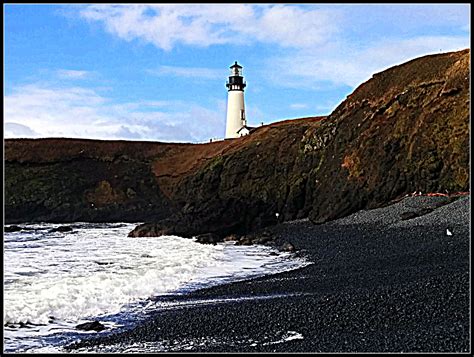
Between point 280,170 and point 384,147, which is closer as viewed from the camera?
point 384,147

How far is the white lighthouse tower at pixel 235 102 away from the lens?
174 feet

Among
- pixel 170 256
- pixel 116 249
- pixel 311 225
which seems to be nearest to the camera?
pixel 170 256

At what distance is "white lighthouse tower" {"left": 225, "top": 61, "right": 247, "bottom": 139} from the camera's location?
174 feet

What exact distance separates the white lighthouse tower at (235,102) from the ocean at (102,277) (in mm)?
27584

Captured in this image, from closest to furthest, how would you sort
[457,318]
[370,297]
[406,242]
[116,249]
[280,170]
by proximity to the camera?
1. [457,318]
2. [370,297]
3. [406,242]
4. [116,249]
5. [280,170]

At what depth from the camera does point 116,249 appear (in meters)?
22.2

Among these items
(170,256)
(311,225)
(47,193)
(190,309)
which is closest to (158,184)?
(47,193)

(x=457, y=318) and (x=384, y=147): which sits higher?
(x=384, y=147)

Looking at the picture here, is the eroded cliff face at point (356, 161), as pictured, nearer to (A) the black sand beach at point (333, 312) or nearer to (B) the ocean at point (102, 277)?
(B) the ocean at point (102, 277)

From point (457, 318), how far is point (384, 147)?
66.0 feet

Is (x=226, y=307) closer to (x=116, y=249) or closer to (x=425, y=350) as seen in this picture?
(x=425, y=350)

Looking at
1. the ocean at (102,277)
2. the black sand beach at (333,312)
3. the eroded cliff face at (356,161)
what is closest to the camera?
the black sand beach at (333,312)

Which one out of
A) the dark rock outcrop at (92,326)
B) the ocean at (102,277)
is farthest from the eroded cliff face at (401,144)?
the dark rock outcrop at (92,326)

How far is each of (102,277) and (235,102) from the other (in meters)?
39.3
